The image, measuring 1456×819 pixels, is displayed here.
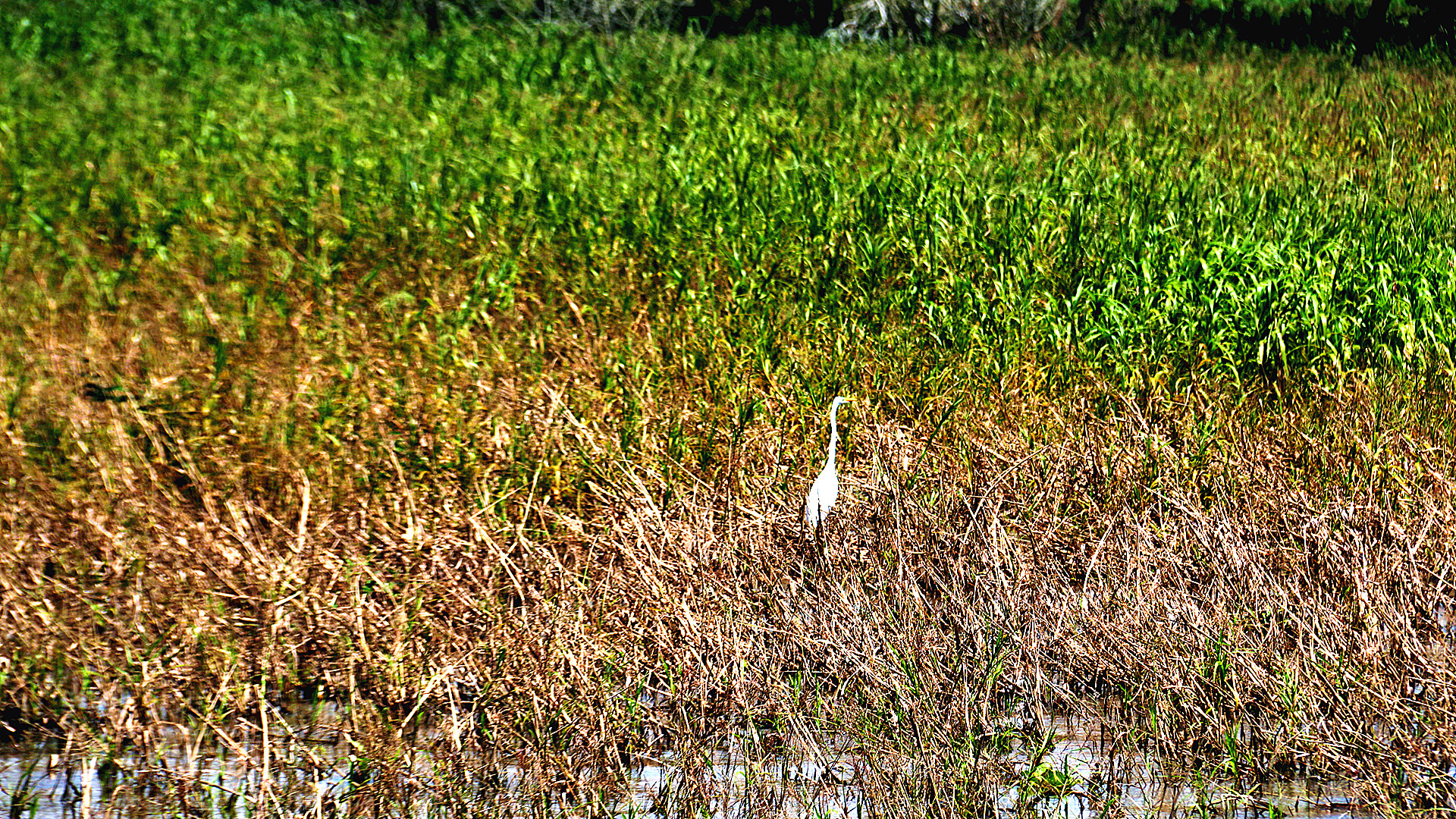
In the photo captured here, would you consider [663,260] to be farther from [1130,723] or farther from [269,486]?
[1130,723]

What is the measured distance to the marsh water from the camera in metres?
2.81

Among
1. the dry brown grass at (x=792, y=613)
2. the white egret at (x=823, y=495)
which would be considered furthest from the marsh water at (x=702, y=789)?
the white egret at (x=823, y=495)

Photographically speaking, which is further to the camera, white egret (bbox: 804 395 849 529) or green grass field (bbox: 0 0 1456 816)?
white egret (bbox: 804 395 849 529)

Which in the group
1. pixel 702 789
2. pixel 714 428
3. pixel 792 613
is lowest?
pixel 702 789

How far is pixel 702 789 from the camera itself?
9.41 ft

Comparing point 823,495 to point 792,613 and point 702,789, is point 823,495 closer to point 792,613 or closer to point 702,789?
point 792,613

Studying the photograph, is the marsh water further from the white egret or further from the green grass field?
the white egret

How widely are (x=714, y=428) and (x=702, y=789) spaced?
5.49ft

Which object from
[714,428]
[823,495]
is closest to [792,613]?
[823,495]

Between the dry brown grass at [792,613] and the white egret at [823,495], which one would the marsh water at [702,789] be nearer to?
the dry brown grass at [792,613]

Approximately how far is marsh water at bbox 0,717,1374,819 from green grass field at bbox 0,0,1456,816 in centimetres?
7

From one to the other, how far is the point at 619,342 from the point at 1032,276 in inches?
73.7

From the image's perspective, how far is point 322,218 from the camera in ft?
19.4

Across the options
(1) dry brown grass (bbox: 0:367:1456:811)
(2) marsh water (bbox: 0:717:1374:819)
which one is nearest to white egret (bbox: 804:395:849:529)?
(1) dry brown grass (bbox: 0:367:1456:811)
